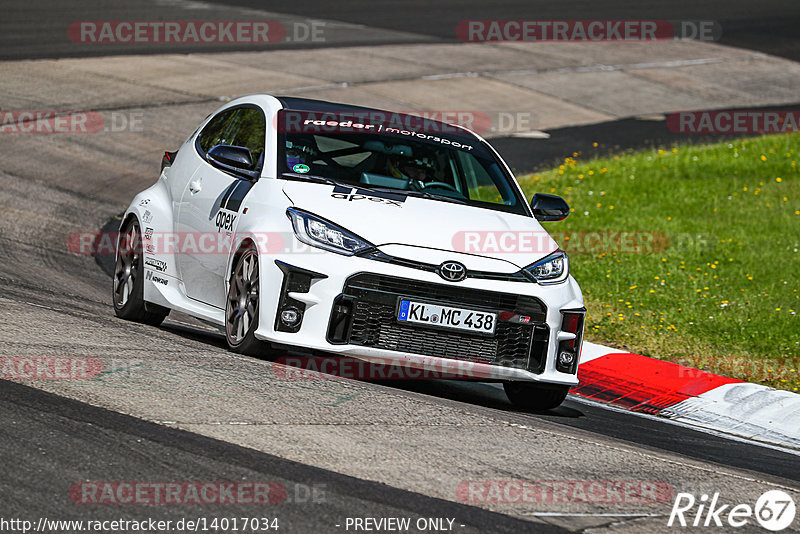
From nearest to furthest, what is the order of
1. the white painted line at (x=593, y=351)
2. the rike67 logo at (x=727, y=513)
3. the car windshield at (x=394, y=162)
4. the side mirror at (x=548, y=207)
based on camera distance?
the rike67 logo at (x=727, y=513) < the car windshield at (x=394, y=162) < the side mirror at (x=548, y=207) < the white painted line at (x=593, y=351)

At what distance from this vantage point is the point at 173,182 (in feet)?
28.9

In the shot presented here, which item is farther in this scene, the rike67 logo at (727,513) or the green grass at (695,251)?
the green grass at (695,251)

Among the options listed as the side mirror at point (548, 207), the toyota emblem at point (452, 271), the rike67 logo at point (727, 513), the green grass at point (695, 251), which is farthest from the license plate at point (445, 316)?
the green grass at point (695, 251)

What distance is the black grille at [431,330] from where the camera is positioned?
271 inches

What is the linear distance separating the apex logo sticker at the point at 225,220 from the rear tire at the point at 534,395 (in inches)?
75.6

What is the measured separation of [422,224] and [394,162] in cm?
98

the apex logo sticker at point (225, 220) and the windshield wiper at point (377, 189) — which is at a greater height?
the windshield wiper at point (377, 189)

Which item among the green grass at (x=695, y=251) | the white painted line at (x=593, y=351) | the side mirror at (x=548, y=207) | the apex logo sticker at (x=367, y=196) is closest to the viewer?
the apex logo sticker at (x=367, y=196)

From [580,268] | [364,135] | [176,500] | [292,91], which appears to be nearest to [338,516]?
[176,500]

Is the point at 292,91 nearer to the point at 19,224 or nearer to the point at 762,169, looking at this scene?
the point at 762,169

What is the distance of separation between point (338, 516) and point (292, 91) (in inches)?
670

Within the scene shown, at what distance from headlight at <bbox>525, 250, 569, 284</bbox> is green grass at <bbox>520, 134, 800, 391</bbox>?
8.09ft

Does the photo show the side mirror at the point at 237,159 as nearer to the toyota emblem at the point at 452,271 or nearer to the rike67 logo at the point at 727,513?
the toyota emblem at the point at 452,271

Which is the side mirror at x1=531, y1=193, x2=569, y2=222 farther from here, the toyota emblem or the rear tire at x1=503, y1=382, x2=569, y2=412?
the toyota emblem
